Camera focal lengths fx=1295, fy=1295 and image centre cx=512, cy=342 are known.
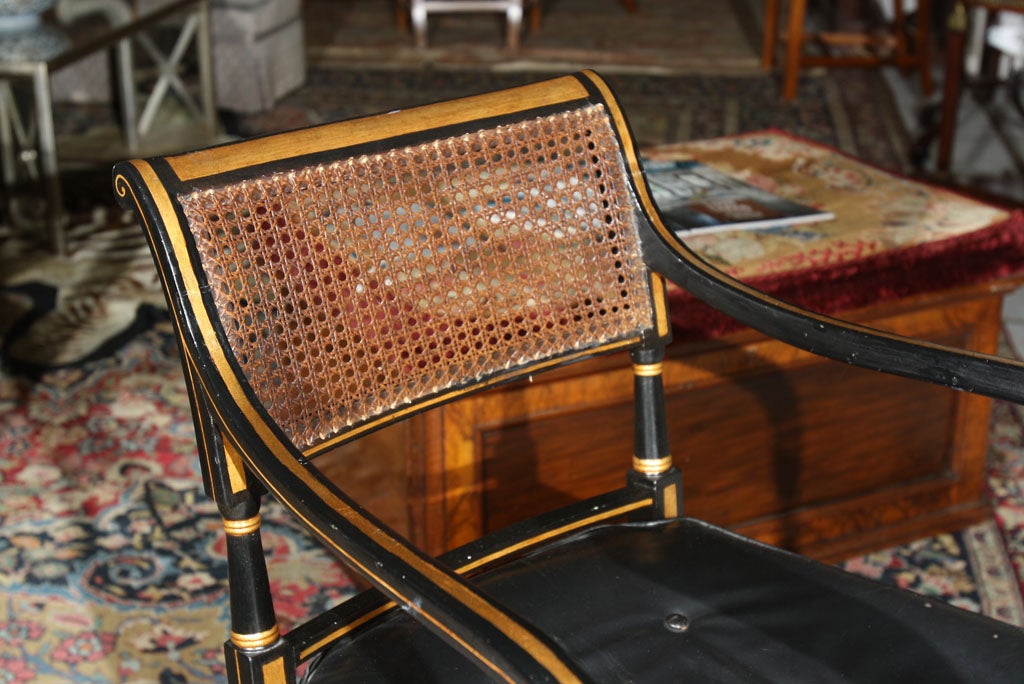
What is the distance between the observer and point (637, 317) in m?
1.41

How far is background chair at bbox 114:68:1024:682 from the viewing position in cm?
112

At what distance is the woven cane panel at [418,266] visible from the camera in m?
1.17

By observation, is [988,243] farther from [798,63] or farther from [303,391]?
[798,63]

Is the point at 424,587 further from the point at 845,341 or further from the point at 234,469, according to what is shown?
the point at 845,341

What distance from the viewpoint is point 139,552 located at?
7.40 ft

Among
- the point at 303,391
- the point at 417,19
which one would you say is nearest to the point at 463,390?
the point at 303,391

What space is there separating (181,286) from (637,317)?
522 mm

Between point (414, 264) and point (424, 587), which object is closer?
point (424, 587)

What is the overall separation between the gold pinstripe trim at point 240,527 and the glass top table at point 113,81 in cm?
246

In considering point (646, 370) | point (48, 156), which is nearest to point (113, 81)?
point (48, 156)

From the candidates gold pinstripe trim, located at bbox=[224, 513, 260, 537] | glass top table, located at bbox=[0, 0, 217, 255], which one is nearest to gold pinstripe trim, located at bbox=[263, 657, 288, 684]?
gold pinstripe trim, located at bbox=[224, 513, 260, 537]

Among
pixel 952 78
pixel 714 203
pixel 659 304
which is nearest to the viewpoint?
pixel 659 304

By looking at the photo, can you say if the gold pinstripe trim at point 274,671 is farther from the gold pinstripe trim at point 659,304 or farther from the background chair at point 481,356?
the gold pinstripe trim at point 659,304

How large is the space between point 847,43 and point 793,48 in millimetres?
574
